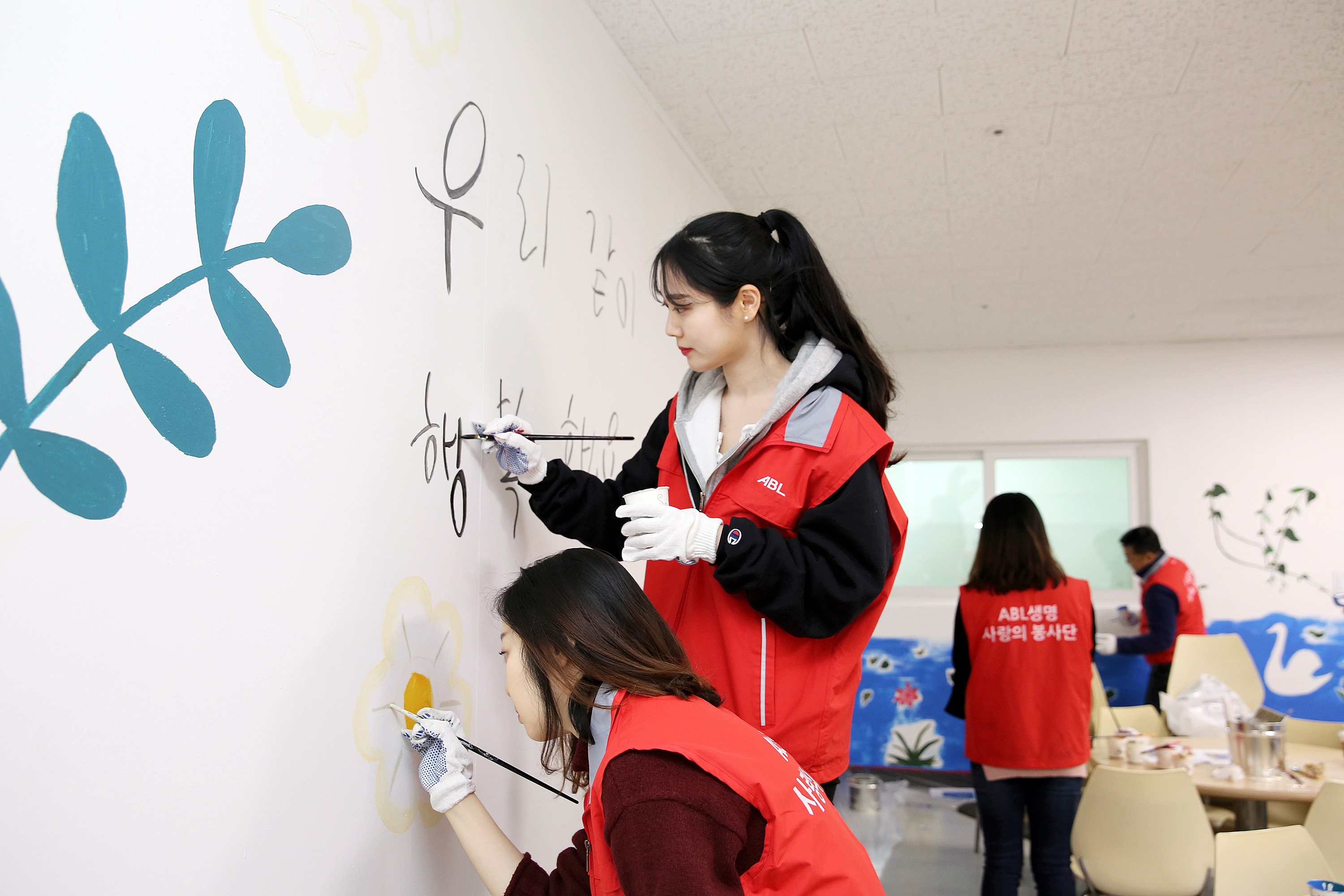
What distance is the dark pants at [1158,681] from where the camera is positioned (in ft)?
15.7

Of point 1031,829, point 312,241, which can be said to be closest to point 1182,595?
point 1031,829

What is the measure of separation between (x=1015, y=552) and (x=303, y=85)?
96.6 inches

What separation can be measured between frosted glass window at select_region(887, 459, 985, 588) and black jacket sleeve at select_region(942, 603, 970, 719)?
3.04 m

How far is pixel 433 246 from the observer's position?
133cm

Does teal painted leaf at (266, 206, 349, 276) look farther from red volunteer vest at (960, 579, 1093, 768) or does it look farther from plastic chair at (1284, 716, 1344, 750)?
plastic chair at (1284, 716, 1344, 750)

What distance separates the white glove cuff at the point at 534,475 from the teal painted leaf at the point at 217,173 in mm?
627

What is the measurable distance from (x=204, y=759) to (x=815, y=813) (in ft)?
2.03

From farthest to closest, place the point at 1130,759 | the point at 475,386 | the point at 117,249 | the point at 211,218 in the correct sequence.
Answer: the point at 1130,759
the point at 475,386
the point at 211,218
the point at 117,249

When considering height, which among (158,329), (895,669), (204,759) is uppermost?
(158,329)

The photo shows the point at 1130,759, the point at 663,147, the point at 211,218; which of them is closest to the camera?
the point at 211,218

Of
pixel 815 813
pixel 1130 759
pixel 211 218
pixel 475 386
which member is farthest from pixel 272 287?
pixel 1130 759

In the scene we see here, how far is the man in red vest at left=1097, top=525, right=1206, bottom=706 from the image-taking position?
15.5ft

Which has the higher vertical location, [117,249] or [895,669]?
[117,249]

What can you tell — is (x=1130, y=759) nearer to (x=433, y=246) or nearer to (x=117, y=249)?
(x=433, y=246)
